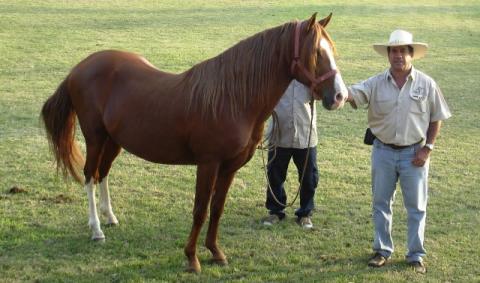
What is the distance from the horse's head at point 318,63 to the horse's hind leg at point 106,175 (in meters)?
2.06

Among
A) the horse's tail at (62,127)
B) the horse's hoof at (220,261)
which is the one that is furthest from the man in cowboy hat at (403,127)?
the horse's tail at (62,127)

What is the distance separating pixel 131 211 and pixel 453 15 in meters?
22.0

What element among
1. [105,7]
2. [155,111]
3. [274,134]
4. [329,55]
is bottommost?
[105,7]

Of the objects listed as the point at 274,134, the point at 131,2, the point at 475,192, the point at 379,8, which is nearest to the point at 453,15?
the point at 379,8

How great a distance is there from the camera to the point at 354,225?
18.4 feet

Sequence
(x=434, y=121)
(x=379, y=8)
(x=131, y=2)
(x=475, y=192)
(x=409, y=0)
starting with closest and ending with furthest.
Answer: (x=434, y=121) < (x=475, y=192) < (x=131, y=2) < (x=379, y=8) < (x=409, y=0)

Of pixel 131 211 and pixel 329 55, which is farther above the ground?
pixel 329 55

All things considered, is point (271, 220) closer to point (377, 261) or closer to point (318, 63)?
point (377, 261)

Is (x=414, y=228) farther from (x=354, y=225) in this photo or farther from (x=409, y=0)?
(x=409, y=0)

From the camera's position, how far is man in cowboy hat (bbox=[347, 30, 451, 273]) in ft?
14.5

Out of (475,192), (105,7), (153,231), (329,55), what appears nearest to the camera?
(329,55)

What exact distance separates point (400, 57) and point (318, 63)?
719 millimetres

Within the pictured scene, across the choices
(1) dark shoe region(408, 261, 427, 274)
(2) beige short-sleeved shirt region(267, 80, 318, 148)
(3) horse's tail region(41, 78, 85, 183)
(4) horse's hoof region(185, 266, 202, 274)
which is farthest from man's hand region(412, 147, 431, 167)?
(3) horse's tail region(41, 78, 85, 183)

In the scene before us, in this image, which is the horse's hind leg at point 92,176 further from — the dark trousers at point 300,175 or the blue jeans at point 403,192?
the blue jeans at point 403,192
